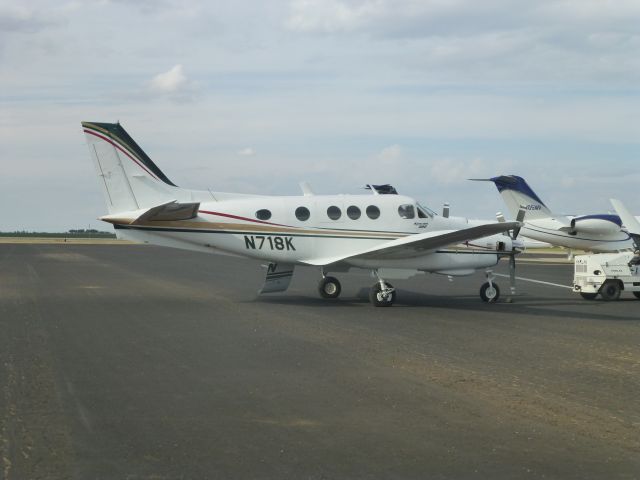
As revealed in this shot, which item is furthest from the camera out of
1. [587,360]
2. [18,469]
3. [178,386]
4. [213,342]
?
[213,342]

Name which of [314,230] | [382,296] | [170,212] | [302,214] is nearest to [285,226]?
[302,214]

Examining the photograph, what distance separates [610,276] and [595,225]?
18976 mm

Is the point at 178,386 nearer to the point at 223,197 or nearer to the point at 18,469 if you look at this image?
the point at 18,469

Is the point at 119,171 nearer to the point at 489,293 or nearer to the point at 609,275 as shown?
the point at 489,293

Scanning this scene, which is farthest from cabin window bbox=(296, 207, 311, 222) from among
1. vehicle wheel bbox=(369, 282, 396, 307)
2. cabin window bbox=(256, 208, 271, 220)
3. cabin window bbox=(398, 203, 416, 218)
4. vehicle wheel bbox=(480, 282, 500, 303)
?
vehicle wheel bbox=(480, 282, 500, 303)

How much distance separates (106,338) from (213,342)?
2101mm

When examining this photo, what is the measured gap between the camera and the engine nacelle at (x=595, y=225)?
43.3 m

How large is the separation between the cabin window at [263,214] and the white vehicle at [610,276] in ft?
34.5

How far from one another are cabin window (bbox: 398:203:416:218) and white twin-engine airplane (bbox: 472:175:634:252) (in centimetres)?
2208

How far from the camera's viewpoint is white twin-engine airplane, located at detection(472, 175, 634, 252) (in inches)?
1720

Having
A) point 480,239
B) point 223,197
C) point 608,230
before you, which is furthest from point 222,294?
point 608,230

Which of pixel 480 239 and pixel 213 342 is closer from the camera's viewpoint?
pixel 213 342

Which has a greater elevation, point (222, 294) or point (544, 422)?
point (222, 294)

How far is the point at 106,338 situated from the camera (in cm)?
1529
